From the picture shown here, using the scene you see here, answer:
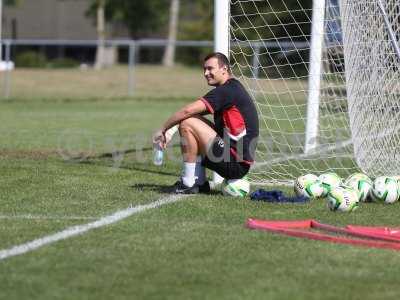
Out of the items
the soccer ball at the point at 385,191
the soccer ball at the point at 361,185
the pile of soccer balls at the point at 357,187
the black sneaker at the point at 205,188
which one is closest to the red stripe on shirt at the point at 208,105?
the black sneaker at the point at 205,188

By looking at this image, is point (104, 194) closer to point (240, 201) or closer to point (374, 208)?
point (240, 201)

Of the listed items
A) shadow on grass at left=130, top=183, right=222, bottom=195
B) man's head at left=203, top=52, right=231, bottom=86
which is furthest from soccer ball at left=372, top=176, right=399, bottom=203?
man's head at left=203, top=52, right=231, bottom=86

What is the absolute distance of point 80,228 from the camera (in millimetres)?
6750

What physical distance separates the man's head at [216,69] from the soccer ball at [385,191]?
161 centimetres

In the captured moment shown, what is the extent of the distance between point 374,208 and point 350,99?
2400 mm

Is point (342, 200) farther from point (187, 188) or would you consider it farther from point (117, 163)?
point (117, 163)

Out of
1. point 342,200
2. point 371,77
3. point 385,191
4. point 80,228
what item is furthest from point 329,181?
point 80,228

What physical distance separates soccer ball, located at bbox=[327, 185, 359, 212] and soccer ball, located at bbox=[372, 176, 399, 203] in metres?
0.53

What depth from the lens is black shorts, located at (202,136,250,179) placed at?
326 inches

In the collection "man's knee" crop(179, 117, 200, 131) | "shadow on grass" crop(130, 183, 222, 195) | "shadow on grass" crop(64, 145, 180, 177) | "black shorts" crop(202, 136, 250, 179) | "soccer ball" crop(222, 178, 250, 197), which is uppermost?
"man's knee" crop(179, 117, 200, 131)

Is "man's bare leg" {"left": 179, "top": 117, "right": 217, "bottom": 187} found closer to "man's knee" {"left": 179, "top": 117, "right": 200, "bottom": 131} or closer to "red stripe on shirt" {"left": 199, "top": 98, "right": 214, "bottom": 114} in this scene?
"man's knee" {"left": 179, "top": 117, "right": 200, "bottom": 131}

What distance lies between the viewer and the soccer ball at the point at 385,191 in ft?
26.8

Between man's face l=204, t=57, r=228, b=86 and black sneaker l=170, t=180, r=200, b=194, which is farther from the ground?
man's face l=204, t=57, r=228, b=86

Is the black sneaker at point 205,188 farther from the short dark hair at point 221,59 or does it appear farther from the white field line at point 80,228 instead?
the short dark hair at point 221,59
